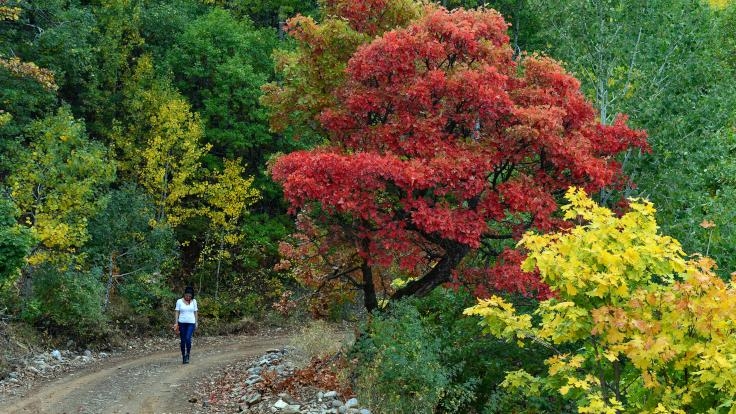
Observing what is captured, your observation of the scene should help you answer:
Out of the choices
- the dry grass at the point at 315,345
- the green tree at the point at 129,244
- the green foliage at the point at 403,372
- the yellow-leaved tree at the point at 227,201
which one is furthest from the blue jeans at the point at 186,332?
the yellow-leaved tree at the point at 227,201

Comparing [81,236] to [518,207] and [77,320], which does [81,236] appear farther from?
[518,207]

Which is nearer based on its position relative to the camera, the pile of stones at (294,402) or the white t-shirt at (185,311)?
the pile of stones at (294,402)

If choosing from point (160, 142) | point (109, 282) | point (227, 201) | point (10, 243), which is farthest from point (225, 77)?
point (10, 243)

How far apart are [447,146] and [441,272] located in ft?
7.76

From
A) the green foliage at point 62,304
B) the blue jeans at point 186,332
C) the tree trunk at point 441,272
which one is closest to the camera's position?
the tree trunk at point 441,272

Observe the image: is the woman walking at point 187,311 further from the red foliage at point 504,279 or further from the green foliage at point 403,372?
the red foliage at point 504,279

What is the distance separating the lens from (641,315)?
5.70 metres

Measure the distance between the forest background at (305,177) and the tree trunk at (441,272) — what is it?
0.03 meters

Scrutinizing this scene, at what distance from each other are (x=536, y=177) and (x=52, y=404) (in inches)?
319

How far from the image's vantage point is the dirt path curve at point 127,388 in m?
10.5

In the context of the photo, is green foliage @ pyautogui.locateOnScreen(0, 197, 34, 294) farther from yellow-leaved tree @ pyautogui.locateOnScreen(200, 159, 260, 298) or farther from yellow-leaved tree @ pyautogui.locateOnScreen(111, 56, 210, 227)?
yellow-leaved tree @ pyautogui.locateOnScreen(200, 159, 260, 298)

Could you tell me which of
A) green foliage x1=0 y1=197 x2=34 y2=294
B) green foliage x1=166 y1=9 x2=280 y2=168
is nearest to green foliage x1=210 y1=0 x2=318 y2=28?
green foliage x1=166 y1=9 x2=280 y2=168

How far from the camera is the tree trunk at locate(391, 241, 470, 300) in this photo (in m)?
10.8

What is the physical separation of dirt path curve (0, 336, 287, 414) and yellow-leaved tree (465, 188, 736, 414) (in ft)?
22.2
